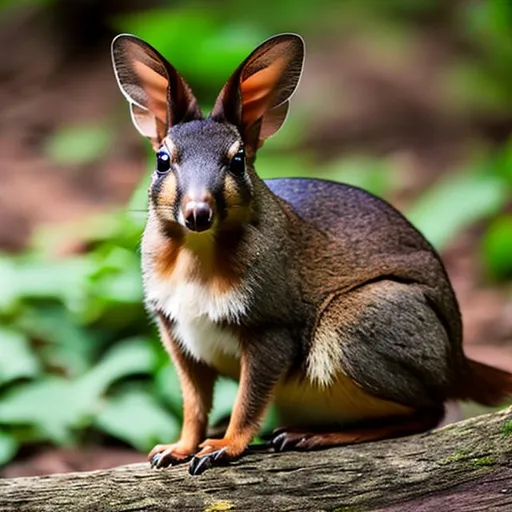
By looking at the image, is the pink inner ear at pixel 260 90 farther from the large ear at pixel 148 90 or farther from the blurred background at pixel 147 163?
the blurred background at pixel 147 163

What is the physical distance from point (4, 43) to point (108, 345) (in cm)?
809

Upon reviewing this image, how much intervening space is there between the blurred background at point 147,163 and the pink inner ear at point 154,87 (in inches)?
18.7

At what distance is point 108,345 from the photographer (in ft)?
24.8

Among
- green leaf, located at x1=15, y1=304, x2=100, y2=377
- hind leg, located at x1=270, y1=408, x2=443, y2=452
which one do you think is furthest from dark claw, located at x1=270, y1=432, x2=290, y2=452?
green leaf, located at x1=15, y1=304, x2=100, y2=377

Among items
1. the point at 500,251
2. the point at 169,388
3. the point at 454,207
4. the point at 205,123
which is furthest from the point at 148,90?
the point at 500,251

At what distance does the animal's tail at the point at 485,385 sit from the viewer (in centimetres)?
568

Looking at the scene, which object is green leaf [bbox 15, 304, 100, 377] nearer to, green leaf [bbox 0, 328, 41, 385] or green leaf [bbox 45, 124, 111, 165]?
green leaf [bbox 0, 328, 41, 385]

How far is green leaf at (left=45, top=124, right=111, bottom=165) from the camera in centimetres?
1177

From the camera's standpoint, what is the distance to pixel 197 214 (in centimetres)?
440

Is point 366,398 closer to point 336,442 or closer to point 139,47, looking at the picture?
point 336,442

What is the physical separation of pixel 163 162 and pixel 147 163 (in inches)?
260

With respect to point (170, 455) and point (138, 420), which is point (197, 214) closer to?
point (170, 455)

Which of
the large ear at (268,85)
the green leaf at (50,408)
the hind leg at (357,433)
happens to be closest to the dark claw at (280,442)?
the hind leg at (357,433)

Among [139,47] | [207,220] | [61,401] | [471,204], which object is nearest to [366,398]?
[207,220]
